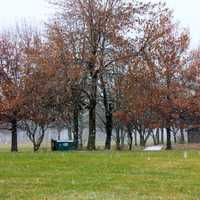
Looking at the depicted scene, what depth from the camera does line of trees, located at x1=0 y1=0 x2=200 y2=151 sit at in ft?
123

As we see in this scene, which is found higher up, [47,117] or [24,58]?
[24,58]

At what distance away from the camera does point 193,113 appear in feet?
153

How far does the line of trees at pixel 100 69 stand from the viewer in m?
37.6

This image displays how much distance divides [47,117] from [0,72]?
530cm

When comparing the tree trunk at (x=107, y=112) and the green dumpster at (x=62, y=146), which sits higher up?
the tree trunk at (x=107, y=112)

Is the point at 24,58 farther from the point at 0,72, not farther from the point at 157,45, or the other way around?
the point at 157,45

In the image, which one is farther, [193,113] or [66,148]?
[193,113]

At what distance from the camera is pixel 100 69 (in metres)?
37.8

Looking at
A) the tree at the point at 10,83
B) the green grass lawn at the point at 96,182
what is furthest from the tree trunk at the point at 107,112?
the green grass lawn at the point at 96,182

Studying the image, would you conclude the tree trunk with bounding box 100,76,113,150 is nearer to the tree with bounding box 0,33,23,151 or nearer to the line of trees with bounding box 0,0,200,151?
the line of trees with bounding box 0,0,200,151

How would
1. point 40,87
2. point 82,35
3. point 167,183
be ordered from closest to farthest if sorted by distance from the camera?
point 167,183 < point 82,35 < point 40,87

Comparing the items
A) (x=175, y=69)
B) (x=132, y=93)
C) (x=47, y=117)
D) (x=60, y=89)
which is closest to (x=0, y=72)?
(x=47, y=117)

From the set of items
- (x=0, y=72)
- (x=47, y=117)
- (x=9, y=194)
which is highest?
(x=0, y=72)

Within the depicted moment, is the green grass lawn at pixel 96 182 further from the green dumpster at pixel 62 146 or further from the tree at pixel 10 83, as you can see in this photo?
the tree at pixel 10 83
